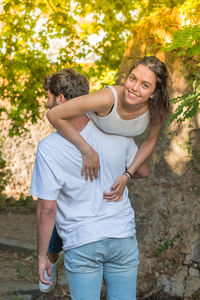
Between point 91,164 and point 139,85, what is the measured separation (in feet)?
1.38

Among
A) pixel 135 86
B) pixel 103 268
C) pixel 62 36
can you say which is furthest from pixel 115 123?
pixel 62 36

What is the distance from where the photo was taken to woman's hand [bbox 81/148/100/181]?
1926mm

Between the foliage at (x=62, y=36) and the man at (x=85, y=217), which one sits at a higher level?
the foliage at (x=62, y=36)

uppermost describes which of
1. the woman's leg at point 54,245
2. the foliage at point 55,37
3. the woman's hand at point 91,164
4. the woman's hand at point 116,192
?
the foliage at point 55,37

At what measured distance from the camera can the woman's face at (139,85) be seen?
2.02 metres

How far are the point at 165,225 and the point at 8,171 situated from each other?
6401mm

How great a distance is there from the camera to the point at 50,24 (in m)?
7.50

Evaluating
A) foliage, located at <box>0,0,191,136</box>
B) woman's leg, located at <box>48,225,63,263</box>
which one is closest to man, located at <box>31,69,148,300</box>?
woman's leg, located at <box>48,225,63,263</box>

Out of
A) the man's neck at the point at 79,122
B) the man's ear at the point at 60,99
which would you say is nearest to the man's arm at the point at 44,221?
the man's neck at the point at 79,122

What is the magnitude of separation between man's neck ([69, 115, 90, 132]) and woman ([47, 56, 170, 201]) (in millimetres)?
28

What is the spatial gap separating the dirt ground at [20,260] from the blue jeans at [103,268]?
2385mm

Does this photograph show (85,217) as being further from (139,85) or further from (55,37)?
(55,37)

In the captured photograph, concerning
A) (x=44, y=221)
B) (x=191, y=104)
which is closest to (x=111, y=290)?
(x=44, y=221)

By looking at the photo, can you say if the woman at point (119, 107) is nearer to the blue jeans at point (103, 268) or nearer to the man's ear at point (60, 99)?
the man's ear at point (60, 99)
